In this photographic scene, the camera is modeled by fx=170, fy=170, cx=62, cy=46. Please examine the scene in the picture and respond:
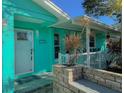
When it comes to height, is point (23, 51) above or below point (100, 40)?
below

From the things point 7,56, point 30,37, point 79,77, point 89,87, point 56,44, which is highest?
point 30,37

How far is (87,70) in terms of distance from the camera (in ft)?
19.0

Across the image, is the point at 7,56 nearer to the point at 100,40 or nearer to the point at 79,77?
the point at 79,77

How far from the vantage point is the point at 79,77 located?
592 centimetres

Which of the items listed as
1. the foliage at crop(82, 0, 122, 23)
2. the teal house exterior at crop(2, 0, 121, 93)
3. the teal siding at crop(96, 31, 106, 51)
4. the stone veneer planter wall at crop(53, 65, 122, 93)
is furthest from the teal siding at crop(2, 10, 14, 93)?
the teal siding at crop(96, 31, 106, 51)

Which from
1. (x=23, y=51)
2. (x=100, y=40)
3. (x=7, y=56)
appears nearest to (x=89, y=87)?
(x=7, y=56)

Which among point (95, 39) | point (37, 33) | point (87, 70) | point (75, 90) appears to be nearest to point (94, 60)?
point (37, 33)

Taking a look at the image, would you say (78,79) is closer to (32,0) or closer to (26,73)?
(26,73)

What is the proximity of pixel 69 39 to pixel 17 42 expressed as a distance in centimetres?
383

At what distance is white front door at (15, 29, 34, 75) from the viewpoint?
9.20 metres

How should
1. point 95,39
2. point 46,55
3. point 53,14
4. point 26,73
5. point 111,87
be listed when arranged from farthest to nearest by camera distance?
point 95,39 → point 46,55 → point 53,14 → point 26,73 → point 111,87

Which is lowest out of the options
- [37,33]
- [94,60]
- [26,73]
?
[26,73]

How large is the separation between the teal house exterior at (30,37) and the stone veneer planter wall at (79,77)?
5.94ft

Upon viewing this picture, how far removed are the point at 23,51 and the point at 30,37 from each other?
97cm
